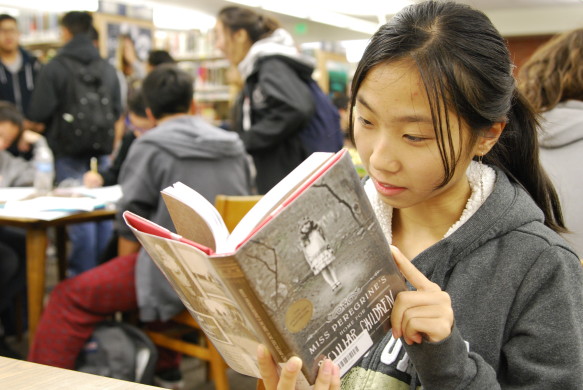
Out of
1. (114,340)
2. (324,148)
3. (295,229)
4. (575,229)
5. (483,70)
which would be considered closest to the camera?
(295,229)

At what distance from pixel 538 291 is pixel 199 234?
432 mm

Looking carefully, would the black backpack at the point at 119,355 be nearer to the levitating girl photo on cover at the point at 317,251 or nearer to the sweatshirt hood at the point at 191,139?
the sweatshirt hood at the point at 191,139

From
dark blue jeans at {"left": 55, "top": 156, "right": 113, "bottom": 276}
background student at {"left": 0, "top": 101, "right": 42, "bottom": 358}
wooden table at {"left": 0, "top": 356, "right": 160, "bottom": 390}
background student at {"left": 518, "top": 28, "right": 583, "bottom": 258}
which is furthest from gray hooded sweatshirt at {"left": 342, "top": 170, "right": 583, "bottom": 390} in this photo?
dark blue jeans at {"left": 55, "top": 156, "right": 113, "bottom": 276}

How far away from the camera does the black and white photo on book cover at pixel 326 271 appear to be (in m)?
0.58

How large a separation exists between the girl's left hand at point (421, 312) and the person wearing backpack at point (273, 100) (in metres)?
1.99

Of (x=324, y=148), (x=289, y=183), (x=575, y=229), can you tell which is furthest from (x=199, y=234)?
(x=324, y=148)

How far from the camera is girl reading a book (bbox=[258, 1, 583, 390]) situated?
2.42 ft

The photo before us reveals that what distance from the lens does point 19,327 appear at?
2.80m

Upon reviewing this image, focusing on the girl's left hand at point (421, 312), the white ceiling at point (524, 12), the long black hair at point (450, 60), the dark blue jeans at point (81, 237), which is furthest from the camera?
the white ceiling at point (524, 12)

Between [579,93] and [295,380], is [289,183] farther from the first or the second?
[579,93]

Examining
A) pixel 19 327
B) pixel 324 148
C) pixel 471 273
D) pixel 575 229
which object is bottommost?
pixel 19 327

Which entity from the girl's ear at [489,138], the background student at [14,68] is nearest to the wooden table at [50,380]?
the girl's ear at [489,138]

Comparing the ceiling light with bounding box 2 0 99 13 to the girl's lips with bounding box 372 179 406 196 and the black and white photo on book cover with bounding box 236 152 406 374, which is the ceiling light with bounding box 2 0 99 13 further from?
the black and white photo on book cover with bounding box 236 152 406 374

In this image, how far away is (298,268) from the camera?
1.98ft
